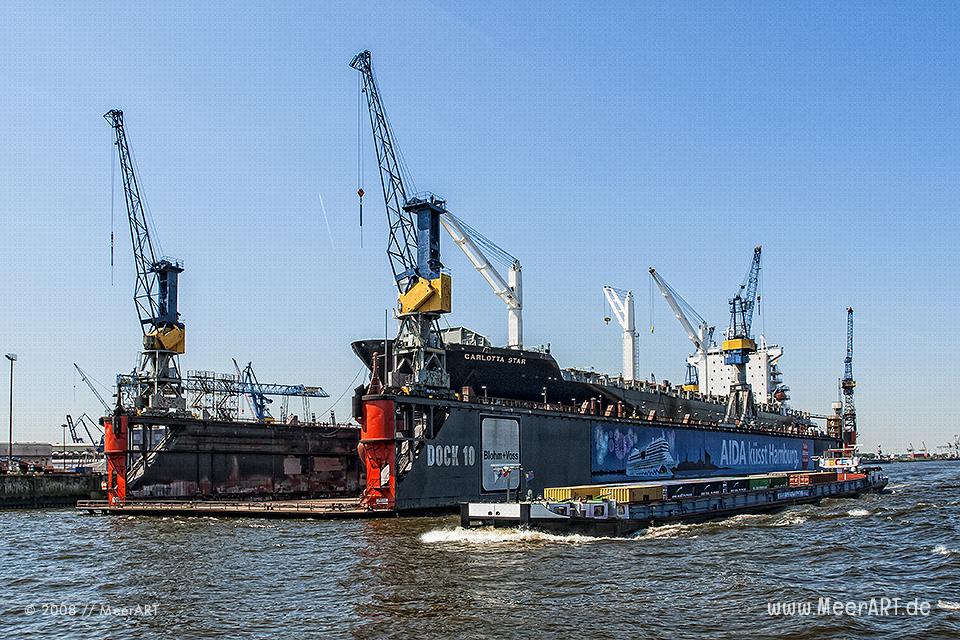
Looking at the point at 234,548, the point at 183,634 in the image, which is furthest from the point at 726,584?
the point at 234,548

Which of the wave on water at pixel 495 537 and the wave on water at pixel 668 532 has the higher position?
the wave on water at pixel 495 537

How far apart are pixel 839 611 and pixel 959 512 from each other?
40.3 m

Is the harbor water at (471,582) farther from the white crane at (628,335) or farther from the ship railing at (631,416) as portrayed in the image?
the white crane at (628,335)

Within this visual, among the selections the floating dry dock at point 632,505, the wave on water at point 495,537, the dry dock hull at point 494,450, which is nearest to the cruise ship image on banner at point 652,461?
the dry dock hull at point 494,450

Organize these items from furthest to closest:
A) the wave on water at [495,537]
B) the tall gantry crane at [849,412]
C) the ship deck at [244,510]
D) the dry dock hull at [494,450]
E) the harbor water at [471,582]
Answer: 1. the tall gantry crane at [849,412]
2. the dry dock hull at [494,450]
3. the ship deck at [244,510]
4. the wave on water at [495,537]
5. the harbor water at [471,582]

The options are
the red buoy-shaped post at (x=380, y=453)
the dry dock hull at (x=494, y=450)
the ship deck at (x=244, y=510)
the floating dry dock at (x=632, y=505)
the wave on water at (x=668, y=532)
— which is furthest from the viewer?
the dry dock hull at (x=494, y=450)

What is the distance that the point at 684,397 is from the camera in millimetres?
114250

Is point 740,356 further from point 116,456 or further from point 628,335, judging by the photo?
point 116,456

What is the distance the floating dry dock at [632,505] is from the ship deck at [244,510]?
1099cm

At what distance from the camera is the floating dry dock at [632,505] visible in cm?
4662

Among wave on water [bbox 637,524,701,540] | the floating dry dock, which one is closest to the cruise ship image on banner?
the floating dry dock

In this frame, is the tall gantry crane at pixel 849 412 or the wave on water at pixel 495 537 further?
the tall gantry crane at pixel 849 412

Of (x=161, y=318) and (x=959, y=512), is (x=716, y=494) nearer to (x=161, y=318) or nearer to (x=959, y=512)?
(x=959, y=512)

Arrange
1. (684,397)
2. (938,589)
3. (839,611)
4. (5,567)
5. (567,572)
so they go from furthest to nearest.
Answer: (684,397) < (5,567) < (567,572) < (938,589) < (839,611)
